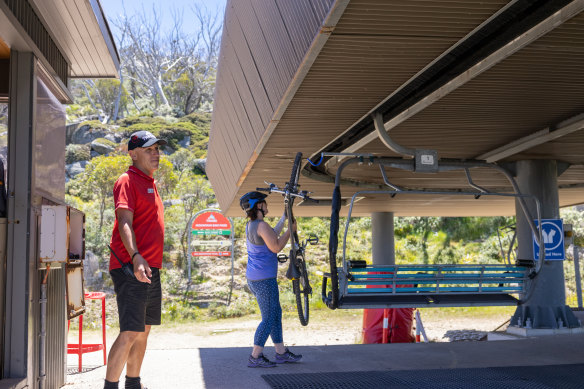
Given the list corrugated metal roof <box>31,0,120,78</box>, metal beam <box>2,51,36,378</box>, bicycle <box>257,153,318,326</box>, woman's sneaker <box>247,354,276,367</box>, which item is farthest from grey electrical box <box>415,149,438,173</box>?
metal beam <box>2,51,36,378</box>

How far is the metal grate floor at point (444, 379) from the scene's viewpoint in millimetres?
5445

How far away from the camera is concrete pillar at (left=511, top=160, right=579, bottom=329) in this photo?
967 cm

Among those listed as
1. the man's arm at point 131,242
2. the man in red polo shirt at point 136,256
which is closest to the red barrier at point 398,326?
the man in red polo shirt at point 136,256

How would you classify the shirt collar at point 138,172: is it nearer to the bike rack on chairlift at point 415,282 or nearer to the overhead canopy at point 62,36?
the overhead canopy at point 62,36

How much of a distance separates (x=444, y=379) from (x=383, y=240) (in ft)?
44.3

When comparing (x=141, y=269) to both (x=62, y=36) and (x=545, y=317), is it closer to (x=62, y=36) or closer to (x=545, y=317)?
(x=62, y=36)

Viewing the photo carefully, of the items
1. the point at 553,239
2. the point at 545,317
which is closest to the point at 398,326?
the point at 545,317

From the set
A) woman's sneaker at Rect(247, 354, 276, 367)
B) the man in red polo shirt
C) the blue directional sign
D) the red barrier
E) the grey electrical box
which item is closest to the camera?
the man in red polo shirt

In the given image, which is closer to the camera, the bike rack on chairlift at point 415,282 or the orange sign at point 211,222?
the bike rack on chairlift at point 415,282

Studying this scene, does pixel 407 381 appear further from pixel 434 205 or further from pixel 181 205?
pixel 181 205

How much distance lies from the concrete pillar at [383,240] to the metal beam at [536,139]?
30.2 feet

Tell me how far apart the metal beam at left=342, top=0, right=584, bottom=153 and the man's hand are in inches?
126

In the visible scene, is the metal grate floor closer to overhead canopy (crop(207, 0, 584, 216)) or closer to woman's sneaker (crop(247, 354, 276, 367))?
woman's sneaker (crop(247, 354, 276, 367))

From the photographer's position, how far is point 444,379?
5.75 m
